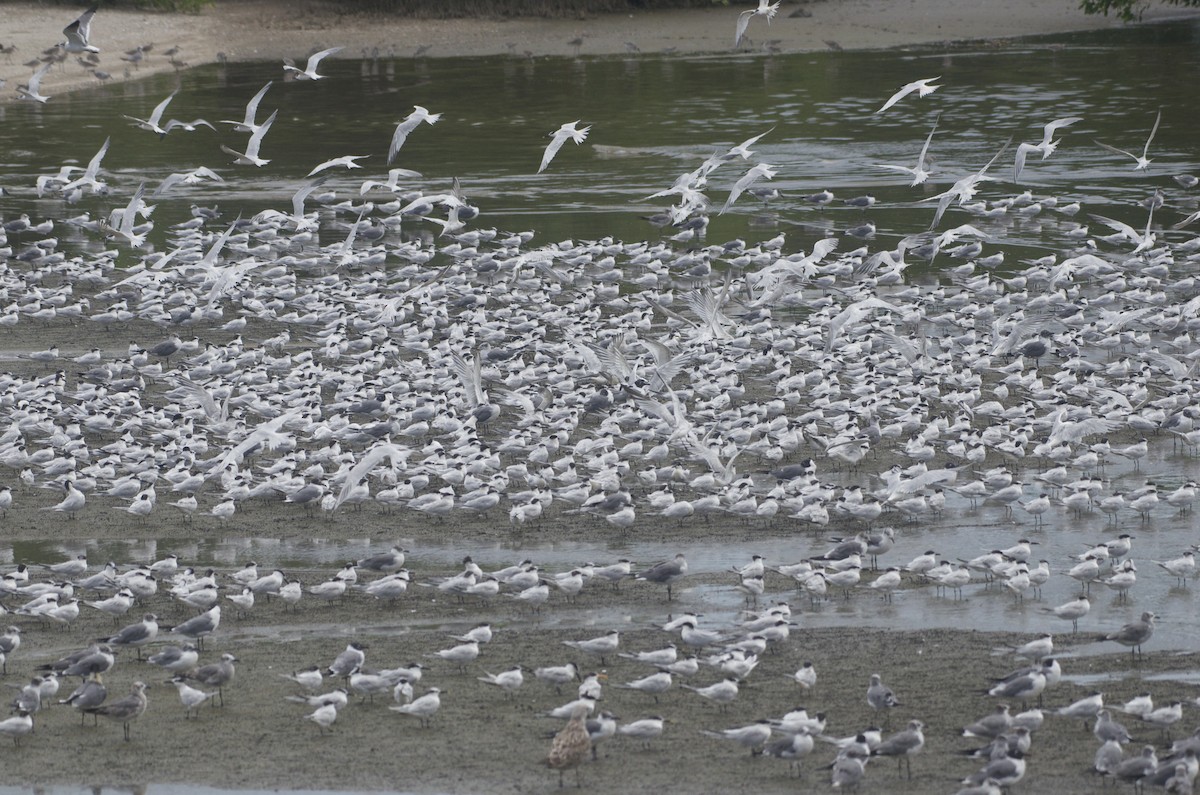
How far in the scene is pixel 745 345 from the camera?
2312 cm

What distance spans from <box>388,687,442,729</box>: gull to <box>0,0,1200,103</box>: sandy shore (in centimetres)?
4699

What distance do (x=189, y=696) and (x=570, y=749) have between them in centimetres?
279

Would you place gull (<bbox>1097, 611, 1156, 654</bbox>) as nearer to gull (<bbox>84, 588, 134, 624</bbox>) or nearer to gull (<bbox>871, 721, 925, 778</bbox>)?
gull (<bbox>871, 721, 925, 778</bbox>)

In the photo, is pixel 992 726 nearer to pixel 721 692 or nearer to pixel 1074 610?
pixel 721 692

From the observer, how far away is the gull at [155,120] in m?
33.4

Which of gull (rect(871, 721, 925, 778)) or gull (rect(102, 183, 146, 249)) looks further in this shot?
gull (rect(102, 183, 146, 249))

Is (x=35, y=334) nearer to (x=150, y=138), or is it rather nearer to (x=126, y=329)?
(x=126, y=329)

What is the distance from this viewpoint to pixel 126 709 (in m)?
12.1

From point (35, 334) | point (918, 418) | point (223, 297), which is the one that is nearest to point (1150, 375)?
point (918, 418)

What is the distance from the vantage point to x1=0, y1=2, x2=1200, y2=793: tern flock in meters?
14.7

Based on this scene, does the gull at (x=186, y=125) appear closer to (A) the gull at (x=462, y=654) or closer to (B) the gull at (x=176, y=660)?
(B) the gull at (x=176, y=660)

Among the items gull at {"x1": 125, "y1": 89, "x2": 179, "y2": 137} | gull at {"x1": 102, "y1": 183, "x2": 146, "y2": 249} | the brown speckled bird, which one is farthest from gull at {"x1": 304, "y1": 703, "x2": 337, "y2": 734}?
gull at {"x1": 125, "y1": 89, "x2": 179, "y2": 137}

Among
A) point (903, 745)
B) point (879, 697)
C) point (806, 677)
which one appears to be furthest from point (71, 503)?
point (903, 745)

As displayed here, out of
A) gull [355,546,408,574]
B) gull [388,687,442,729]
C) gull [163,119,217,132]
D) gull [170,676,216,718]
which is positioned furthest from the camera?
gull [163,119,217,132]
